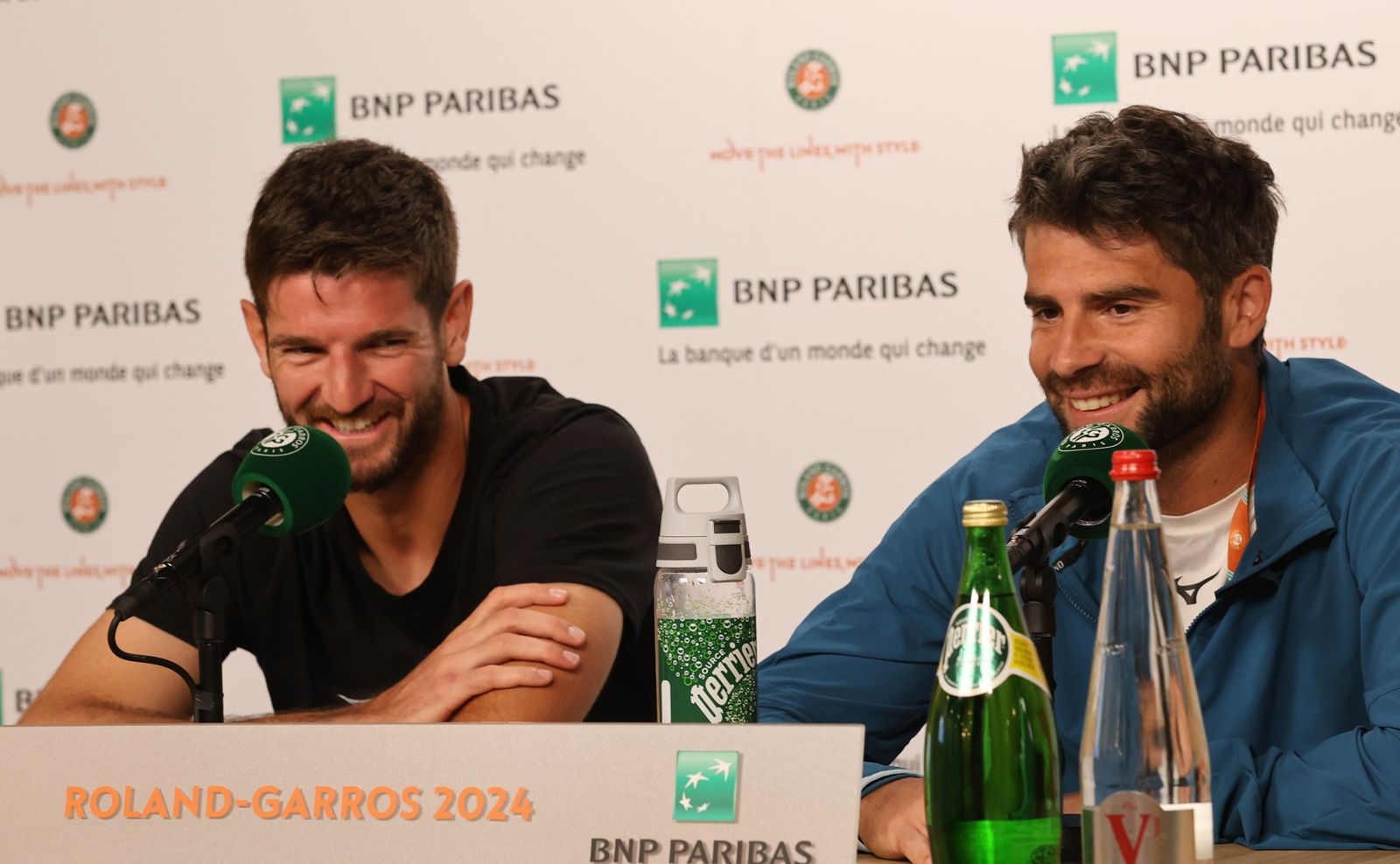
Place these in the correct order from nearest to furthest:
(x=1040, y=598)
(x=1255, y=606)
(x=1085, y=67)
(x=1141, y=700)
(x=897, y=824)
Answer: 1. (x=1141, y=700)
2. (x=1040, y=598)
3. (x=897, y=824)
4. (x=1255, y=606)
5. (x=1085, y=67)

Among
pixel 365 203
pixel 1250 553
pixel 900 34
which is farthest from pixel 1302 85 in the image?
pixel 365 203

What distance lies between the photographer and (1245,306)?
1991 mm

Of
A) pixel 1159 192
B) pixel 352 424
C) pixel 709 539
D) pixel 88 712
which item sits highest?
pixel 1159 192

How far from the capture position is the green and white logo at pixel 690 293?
3.38 m

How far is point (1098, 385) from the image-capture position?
1917 mm

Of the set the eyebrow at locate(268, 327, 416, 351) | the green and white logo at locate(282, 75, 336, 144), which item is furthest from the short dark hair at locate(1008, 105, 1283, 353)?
the green and white logo at locate(282, 75, 336, 144)

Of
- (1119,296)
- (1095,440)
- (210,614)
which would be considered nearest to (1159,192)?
(1119,296)

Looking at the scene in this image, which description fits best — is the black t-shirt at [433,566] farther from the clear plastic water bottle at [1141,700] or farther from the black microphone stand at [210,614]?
the clear plastic water bottle at [1141,700]

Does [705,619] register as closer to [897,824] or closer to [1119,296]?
[897,824]

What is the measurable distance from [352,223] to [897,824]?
1.27 meters

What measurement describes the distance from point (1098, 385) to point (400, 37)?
7.10 ft

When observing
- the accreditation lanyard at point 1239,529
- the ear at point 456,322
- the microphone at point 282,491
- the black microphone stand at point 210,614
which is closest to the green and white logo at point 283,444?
the microphone at point 282,491

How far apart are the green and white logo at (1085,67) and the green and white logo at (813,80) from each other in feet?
1.47

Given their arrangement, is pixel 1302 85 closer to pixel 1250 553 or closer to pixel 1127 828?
pixel 1250 553
